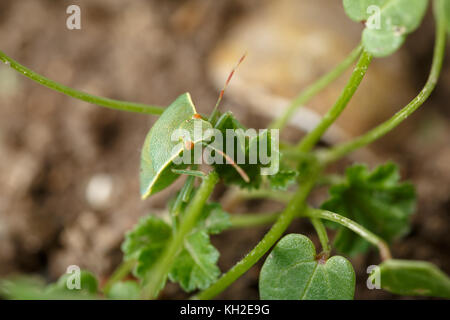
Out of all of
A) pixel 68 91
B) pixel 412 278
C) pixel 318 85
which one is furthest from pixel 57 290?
pixel 318 85

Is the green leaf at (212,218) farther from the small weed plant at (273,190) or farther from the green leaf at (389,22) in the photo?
the green leaf at (389,22)

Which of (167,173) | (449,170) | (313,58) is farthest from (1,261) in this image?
(449,170)

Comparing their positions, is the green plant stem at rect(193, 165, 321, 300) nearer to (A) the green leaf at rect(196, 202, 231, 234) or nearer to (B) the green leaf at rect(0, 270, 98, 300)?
(A) the green leaf at rect(196, 202, 231, 234)

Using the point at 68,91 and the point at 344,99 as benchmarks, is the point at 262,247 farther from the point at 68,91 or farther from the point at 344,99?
the point at 68,91

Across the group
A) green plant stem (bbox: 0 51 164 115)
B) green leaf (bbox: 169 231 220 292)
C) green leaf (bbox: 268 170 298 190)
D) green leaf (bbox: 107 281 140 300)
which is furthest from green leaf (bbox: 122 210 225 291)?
green plant stem (bbox: 0 51 164 115)

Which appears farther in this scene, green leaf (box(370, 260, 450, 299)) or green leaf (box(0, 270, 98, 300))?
green leaf (box(0, 270, 98, 300))

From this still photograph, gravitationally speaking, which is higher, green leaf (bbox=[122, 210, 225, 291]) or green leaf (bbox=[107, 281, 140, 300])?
green leaf (bbox=[122, 210, 225, 291])

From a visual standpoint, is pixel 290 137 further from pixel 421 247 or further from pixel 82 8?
pixel 82 8
